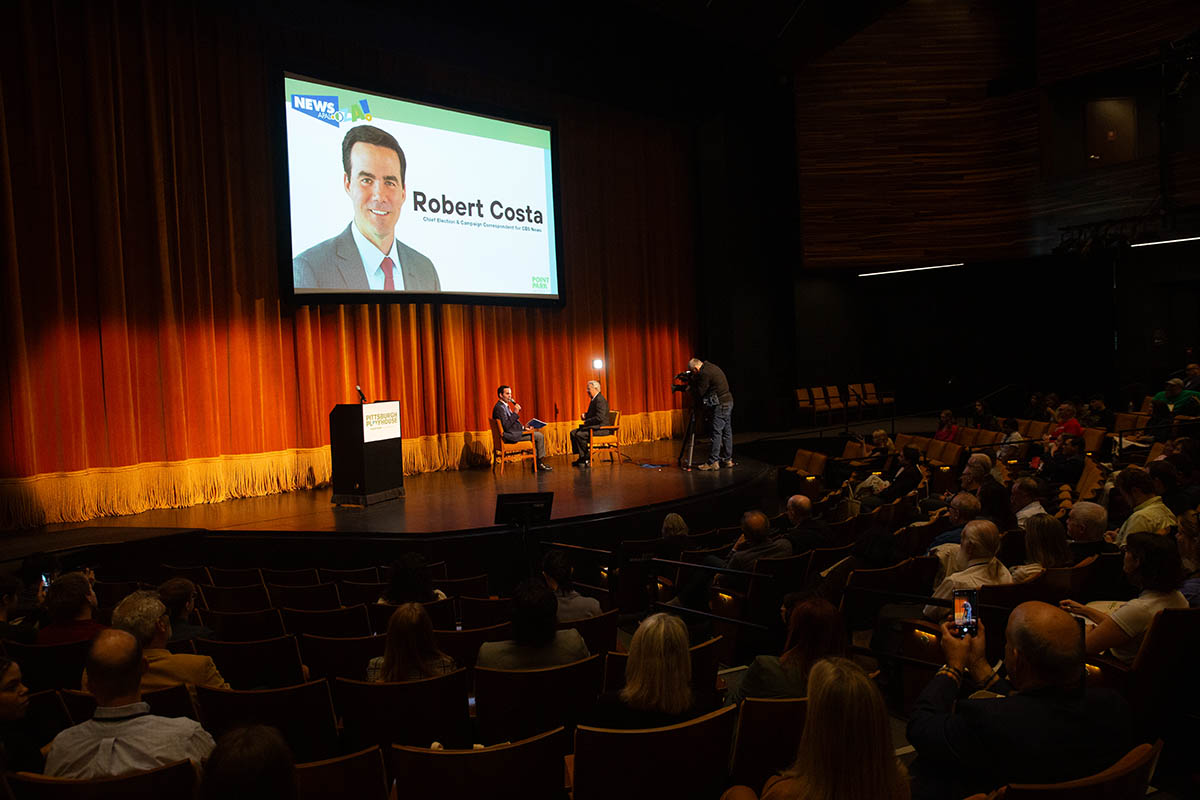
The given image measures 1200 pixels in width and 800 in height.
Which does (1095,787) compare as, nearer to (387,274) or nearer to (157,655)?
(157,655)

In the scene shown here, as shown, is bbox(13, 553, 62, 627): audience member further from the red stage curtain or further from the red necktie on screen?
the red necktie on screen

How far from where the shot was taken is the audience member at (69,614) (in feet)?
11.5

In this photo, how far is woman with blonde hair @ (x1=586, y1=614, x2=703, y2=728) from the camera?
2359mm

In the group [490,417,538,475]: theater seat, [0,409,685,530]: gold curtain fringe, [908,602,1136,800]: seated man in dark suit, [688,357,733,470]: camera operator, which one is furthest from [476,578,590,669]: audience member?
[490,417,538,475]: theater seat

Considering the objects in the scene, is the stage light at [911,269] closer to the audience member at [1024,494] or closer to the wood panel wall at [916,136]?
the wood panel wall at [916,136]

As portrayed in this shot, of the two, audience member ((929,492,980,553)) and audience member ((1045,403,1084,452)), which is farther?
audience member ((1045,403,1084,452))

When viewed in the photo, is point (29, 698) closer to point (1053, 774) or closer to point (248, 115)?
point (1053, 774)

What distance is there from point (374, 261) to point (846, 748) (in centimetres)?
941

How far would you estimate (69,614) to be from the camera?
141 inches

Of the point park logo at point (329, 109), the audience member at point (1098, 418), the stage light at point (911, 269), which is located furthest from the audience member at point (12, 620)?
the stage light at point (911, 269)

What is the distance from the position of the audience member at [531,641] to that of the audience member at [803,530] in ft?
8.05

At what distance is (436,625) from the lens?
4.06 m

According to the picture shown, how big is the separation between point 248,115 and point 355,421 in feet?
14.6

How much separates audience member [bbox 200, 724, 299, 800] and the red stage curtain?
796 centimetres
